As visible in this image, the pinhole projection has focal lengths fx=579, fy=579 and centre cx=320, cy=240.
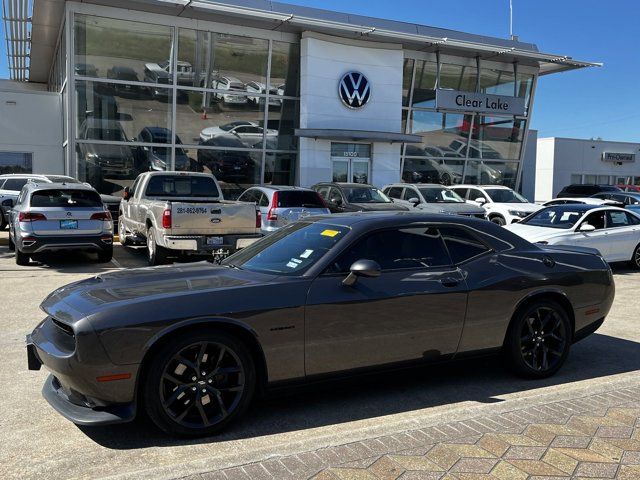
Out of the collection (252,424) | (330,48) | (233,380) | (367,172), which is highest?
(330,48)

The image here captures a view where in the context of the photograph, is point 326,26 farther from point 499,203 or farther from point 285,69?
point 499,203

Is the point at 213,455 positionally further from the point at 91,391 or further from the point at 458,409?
the point at 458,409

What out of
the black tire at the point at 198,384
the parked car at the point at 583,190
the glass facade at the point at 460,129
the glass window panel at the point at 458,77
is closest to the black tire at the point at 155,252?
the black tire at the point at 198,384

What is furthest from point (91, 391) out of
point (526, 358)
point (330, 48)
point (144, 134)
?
point (330, 48)

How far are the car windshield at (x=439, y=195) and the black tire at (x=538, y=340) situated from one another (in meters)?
12.7

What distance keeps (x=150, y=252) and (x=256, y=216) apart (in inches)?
91.8

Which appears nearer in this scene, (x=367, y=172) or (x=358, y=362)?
(x=358, y=362)

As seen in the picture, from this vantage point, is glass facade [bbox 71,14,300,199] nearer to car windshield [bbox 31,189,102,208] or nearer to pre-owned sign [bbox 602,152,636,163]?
car windshield [bbox 31,189,102,208]

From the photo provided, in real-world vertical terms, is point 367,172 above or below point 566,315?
above

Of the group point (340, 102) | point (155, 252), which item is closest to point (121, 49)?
point (340, 102)

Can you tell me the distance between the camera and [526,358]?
5.10 metres

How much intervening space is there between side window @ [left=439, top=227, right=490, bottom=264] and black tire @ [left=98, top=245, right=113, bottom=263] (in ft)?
28.8

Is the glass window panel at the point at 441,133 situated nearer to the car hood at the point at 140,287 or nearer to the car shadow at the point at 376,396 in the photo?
the car shadow at the point at 376,396

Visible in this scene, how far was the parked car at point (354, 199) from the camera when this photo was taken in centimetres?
1576
